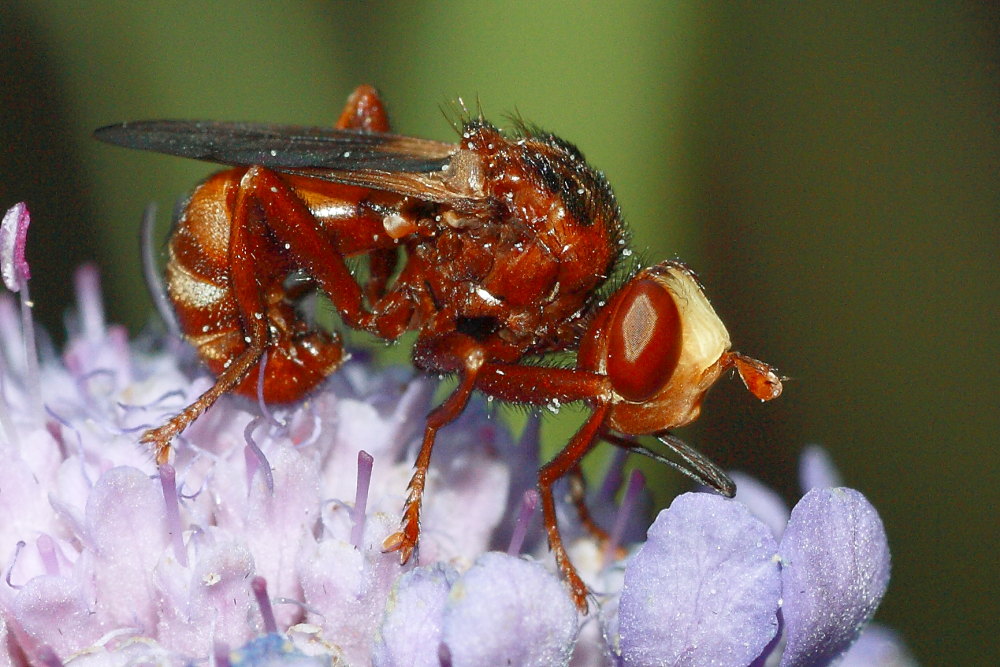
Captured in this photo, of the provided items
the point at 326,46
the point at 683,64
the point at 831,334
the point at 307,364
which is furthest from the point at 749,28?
the point at 307,364

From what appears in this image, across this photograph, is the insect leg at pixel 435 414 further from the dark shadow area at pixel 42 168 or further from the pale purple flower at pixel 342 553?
the dark shadow area at pixel 42 168

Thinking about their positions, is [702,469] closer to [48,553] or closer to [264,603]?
[264,603]

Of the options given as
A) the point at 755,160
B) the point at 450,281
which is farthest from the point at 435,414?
the point at 755,160

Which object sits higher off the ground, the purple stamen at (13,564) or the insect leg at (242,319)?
the insect leg at (242,319)

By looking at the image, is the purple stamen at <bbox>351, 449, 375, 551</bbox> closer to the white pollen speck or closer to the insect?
the insect

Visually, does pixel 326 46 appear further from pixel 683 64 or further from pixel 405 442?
pixel 405 442

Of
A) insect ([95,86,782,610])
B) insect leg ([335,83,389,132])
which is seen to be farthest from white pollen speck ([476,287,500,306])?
insect leg ([335,83,389,132])

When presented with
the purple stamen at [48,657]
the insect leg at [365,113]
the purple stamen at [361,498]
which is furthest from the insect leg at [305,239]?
the purple stamen at [48,657]
